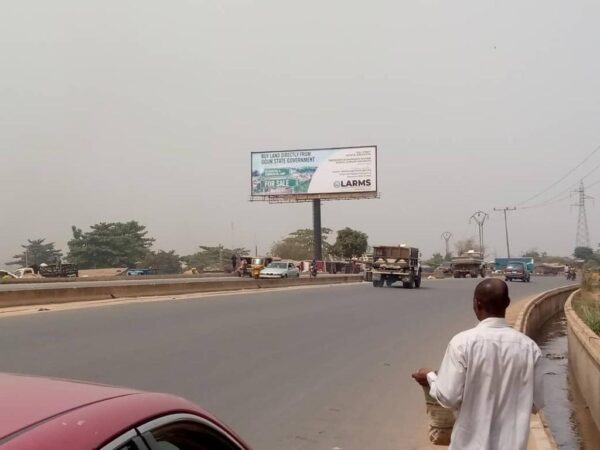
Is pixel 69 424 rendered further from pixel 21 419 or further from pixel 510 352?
pixel 510 352

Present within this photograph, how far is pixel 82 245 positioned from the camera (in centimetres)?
8050

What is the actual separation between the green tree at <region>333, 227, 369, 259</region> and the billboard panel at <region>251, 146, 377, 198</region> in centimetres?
3185

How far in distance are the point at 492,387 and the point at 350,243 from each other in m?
93.9

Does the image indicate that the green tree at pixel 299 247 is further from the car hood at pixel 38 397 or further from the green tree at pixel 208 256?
the car hood at pixel 38 397

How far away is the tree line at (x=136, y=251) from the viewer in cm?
8031

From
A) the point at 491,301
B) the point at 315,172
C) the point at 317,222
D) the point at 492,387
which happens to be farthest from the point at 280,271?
the point at 492,387

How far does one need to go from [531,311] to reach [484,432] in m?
19.4

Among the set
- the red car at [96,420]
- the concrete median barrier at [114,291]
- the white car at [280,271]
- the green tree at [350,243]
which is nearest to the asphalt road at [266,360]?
the concrete median barrier at [114,291]

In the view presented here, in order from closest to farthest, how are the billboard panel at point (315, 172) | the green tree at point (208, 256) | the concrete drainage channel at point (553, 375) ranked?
the concrete drainage channel at point (553, 375)
the billboard panel at point (315, 172)
the green tree at point (208, 256)

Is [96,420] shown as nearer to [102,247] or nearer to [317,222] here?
[317,222]

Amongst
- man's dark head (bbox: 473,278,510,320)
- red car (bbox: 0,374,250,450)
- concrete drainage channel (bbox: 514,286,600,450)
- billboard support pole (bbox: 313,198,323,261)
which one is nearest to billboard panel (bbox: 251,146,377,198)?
billboard support pole (bbox: 313,198,323,261)

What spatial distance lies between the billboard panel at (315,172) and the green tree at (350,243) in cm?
3185

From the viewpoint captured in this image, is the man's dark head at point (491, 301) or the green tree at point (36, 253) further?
the green tree at point (36, 253)

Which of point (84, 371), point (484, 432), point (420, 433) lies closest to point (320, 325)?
point (84, 371)
